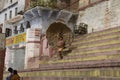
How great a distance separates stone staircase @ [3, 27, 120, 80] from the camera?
11656mm

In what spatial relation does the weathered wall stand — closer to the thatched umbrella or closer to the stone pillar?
the thatched umbrella

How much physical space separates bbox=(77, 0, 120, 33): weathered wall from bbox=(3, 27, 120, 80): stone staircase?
1573 mm

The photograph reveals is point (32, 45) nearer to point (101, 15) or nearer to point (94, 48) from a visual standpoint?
point (101, 15)

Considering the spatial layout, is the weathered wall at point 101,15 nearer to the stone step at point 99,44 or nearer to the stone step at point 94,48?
the stone step at point 99,44

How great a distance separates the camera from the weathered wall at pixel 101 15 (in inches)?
771

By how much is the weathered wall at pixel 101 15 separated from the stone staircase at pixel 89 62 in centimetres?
157

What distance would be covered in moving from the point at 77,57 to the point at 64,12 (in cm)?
787

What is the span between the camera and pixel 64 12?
2378 cm

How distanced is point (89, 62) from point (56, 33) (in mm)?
6560

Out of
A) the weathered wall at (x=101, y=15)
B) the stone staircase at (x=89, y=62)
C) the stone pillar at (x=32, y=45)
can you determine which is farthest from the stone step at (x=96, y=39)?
the stone pillar at (x=32, y=45)

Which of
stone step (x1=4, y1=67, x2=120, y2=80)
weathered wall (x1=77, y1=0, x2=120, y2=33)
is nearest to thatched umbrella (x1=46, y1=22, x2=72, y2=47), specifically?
weathered wall (x1=77, y1=0, x2=120, y2=33)

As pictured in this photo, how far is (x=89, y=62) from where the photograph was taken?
13.5m

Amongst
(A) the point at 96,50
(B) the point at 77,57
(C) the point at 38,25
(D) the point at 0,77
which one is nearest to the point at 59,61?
(B) the point at 77,57

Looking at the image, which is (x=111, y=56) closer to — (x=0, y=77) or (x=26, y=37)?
(x=0, y=77)
